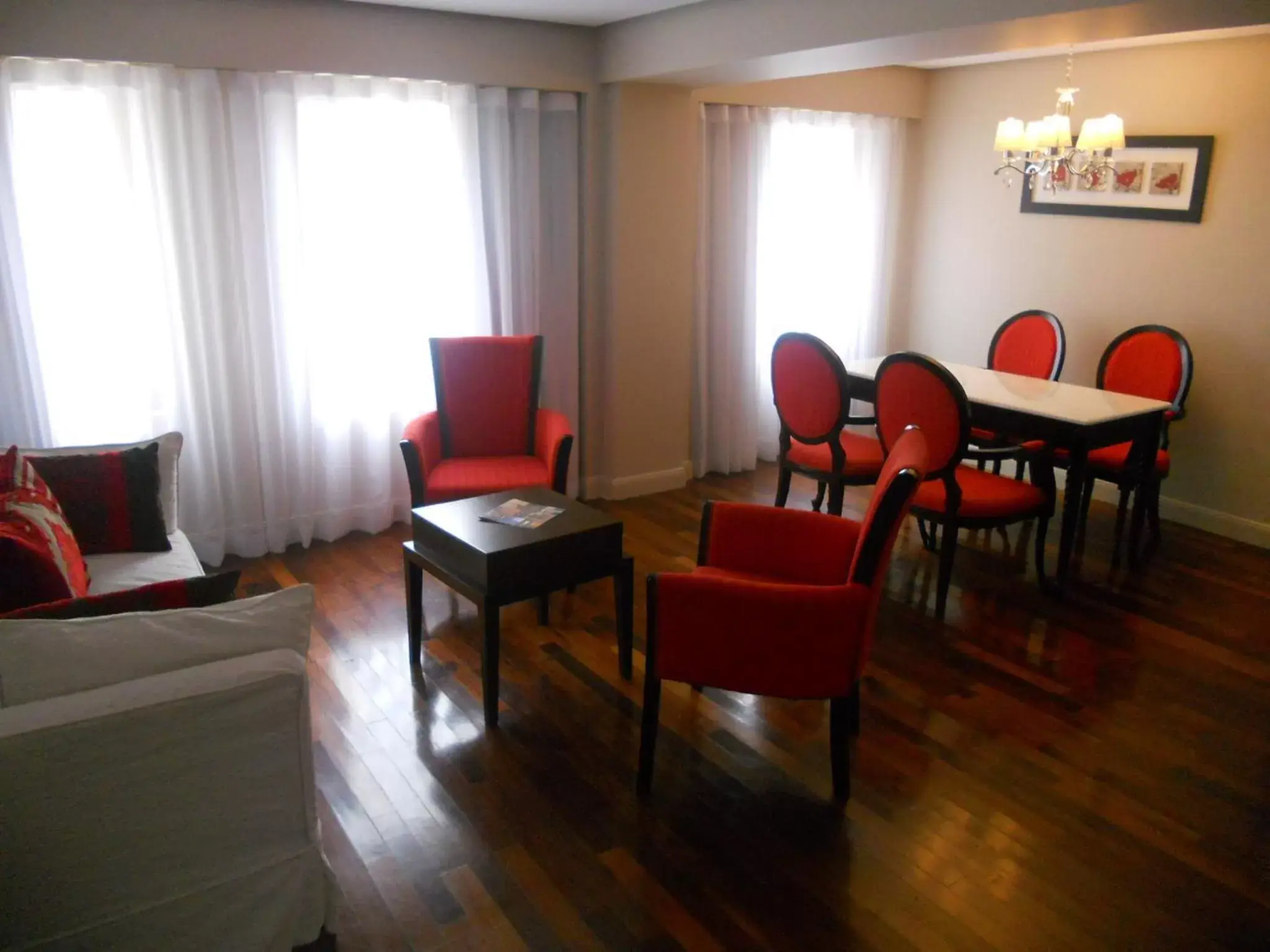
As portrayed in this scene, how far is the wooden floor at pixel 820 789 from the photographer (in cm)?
216

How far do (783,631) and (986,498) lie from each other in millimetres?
1699

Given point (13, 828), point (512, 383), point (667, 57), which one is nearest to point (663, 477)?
point (512, 383)

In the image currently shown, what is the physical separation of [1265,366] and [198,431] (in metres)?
5.04

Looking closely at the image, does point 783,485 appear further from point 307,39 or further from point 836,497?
point 307,39

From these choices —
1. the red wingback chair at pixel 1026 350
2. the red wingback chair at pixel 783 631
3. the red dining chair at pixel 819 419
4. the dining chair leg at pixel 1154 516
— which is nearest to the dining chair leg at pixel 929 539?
the red dining chair at pixel 819 419

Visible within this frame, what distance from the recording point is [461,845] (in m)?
2.38

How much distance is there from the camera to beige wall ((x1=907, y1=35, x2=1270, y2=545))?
4.51 m

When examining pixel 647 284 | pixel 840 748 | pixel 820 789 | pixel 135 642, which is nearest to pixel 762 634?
pixel 840 748

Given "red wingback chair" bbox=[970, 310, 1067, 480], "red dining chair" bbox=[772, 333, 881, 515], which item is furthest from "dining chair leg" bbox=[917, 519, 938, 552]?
"red wingback chair" bbox=[970, 310, 1067, 480]

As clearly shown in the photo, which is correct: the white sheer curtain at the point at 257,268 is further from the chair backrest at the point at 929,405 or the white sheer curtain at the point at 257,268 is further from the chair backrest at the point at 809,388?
the chair backrest at the point at 929,405

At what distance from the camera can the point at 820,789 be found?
8.64 ft

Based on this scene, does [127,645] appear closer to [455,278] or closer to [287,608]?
[287,608]

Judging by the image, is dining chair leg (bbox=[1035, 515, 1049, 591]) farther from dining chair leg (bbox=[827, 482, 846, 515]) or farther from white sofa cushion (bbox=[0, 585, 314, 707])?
white sofa cushion (bbox=[0, 585, 314, 707])

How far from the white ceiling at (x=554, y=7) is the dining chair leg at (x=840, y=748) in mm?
2878
